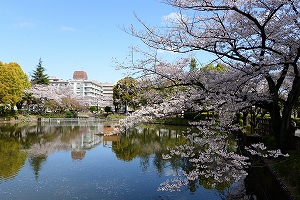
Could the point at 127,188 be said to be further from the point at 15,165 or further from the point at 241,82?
the point at 15,165

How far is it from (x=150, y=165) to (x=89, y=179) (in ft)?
8.44

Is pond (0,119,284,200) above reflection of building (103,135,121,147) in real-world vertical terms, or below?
below

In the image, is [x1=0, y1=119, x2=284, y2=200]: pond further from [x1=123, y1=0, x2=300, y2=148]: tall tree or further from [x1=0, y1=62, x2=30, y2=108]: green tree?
[x1=0, y1=62, x2=30, y2=108]: green tree

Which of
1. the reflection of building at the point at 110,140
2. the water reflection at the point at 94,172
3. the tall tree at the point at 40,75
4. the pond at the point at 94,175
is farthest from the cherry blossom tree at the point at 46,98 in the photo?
the pond at the point at 94,175

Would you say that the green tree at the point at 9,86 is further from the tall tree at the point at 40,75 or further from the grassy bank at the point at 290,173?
the grassy bank at the point at 290,173

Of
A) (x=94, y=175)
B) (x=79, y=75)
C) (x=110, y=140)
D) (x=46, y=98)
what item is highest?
(x=79, y=75)

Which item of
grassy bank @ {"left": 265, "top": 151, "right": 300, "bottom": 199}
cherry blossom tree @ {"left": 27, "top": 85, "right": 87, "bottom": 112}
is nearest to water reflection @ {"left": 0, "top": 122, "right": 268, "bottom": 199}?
grassy bank @ {"left": 265, "top": 151, "right": 300, "bottom": 199}

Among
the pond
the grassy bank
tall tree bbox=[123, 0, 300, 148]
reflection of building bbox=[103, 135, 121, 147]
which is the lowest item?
the pond

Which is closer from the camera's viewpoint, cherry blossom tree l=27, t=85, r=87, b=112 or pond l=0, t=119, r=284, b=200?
pond l=0, t=119, r=284, b=200

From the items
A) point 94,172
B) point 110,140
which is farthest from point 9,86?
point 94,172

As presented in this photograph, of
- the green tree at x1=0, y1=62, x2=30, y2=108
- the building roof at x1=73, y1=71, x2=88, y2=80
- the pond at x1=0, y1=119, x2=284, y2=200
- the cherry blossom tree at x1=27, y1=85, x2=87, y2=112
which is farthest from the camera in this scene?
the building roof at x1=73, y1=71, x2=88, y2=80

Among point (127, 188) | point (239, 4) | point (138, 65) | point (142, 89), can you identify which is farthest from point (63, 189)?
point (239, 4)

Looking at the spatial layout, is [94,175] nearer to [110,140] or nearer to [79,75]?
[110,140]

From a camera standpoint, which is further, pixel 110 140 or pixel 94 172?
pixel 110 140
